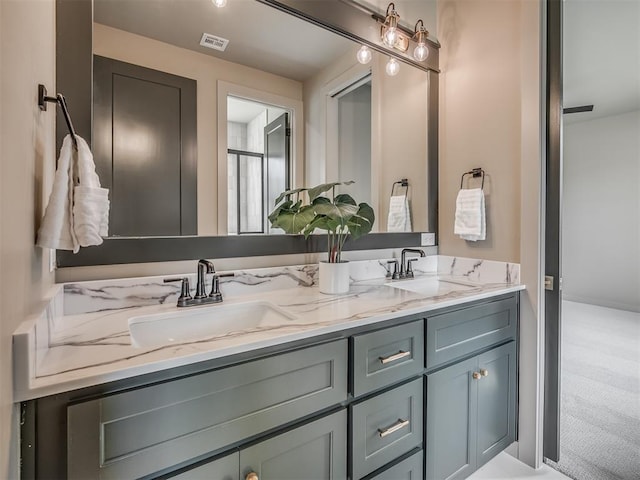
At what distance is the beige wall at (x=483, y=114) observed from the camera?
169cm

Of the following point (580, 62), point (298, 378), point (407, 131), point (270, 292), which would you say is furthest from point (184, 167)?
point (580, 62)

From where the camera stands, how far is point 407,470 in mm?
1188

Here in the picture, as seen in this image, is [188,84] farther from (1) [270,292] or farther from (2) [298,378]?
(2) [298,378]

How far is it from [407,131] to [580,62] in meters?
2.28

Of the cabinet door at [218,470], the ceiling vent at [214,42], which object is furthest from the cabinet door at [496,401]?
the ceiling vent at [214,42]

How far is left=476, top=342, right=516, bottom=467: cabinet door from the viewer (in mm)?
1454

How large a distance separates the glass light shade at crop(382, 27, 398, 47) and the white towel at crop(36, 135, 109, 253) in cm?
159

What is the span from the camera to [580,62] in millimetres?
3016

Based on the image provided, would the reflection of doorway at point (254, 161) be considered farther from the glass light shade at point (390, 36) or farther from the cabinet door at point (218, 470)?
the cabinet door at point (218, 470)

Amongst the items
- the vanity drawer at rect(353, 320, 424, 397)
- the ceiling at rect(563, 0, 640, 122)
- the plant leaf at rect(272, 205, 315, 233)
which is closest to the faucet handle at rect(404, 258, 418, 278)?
the vanity drawer at rect(353, 320, 424, 397)

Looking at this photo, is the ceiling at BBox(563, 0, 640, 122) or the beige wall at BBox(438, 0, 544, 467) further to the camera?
the ceiling at BBox(563, 0, 640, 122)

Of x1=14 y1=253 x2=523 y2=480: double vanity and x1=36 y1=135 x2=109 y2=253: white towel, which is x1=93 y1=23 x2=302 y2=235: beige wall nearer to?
x1=14 y1=253 x2=523 y2=480: double vanity

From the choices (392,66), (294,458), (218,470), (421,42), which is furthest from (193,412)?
(421,42)

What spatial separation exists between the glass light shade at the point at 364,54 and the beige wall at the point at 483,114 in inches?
21.3
